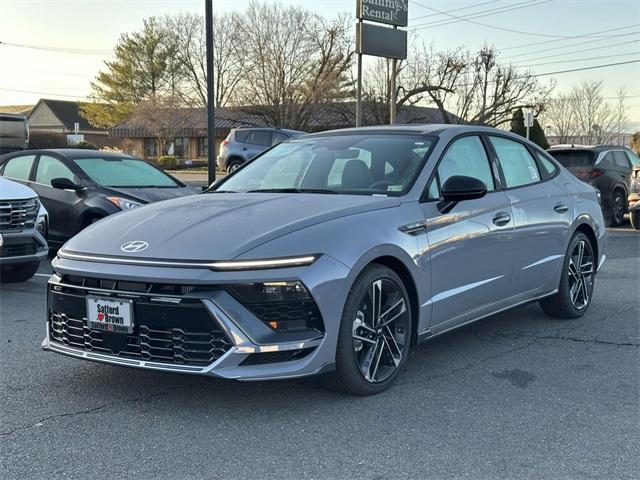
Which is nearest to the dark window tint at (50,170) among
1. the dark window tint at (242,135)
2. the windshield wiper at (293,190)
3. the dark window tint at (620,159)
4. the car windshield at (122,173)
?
the car windshield at (122,173)

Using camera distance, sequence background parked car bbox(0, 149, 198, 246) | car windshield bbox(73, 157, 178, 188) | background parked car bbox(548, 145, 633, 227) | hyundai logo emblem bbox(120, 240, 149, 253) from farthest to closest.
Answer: background parked car bbox(548, 145, 633, 227), car windshield bbox(73, 157, 178, 188), background parked car bbox(0, 149, 198, 246), hyundai logo emblem bbox(120, 240, 149, 253)

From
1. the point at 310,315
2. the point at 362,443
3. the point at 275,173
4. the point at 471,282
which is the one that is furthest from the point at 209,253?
the point at 471,282

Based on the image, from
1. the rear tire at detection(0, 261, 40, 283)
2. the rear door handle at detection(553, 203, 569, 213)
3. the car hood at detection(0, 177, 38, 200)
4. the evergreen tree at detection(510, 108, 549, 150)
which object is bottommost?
the rear tire at detection(0, 261, 40, 283)

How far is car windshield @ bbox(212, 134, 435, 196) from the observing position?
15.5 feet

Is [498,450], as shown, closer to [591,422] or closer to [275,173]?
[591,422]

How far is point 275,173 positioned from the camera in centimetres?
521

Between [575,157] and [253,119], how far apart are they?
32.2 metres

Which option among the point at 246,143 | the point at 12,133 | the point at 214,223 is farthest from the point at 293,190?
the point at 12,133

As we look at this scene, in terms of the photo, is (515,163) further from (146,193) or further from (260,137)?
(260,137)

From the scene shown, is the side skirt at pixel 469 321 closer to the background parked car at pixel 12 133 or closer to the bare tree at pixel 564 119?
the background parked car at pixel 12 133

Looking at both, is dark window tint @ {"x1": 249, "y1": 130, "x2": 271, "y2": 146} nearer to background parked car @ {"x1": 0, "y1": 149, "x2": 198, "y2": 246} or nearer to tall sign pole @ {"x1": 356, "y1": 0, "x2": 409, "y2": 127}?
tall sign pole @ {"x1": 356, "y1": 0, "x2": 409, "y2": 127}

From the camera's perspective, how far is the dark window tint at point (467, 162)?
4934mm

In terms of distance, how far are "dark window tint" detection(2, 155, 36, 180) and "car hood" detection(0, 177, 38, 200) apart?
2.66 m

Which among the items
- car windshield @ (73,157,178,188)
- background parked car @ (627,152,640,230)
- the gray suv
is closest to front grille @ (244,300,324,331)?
car windshield @ (73,157,178,188)
